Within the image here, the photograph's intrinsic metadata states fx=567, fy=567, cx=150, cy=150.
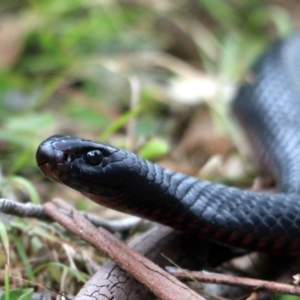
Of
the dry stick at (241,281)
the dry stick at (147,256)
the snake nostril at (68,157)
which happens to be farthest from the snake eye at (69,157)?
the dry stick at (241,281)

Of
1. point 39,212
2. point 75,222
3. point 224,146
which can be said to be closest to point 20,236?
point 39,212

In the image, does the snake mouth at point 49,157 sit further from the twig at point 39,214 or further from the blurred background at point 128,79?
the blurred background at point 128,79

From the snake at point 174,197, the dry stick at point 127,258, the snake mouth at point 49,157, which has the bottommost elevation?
the dry stick at point 127,258

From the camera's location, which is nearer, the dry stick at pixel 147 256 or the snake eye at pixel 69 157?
the dry stick at pixel 147 256

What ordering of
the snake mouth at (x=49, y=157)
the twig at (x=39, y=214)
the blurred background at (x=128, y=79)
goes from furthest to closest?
1. the blurred background at (x=128, y=79)
2. the twig at (x=39, y=214)
3. the snake mouth at (x=49, y=157)

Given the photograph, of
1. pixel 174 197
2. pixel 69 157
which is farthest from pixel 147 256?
pixel 69 157

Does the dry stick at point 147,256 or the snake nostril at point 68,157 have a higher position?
the snake nostril at point 68,157

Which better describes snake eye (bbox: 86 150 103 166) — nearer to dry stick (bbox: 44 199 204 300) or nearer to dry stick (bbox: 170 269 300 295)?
dry stick (bbox: 44 199 204 300)

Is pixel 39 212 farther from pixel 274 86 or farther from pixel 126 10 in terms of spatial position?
pixel 126 10

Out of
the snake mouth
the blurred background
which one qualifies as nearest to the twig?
the blurred background
